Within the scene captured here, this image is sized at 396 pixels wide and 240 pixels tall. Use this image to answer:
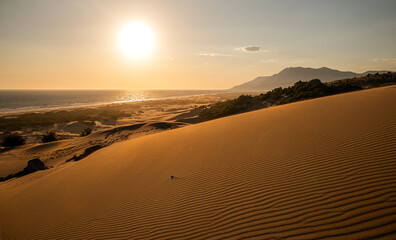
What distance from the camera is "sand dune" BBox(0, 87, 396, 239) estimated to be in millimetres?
2595

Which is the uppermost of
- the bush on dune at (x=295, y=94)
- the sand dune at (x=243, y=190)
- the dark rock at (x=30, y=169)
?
the bush on dune at (x=295, y=94)

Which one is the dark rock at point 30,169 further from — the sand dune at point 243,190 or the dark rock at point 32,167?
the sand dune at point 243,190

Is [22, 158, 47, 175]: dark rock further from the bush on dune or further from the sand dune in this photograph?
the bush on dune

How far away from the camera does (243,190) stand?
3.64 meters

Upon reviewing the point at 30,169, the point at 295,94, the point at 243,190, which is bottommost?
the point at 30,169

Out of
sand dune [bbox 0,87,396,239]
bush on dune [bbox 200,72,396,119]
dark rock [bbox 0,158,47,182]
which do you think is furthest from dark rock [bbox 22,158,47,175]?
bush on dune [bbox 200,72,396,119]

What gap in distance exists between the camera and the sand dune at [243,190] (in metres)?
2.59

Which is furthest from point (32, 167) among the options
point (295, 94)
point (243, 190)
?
point (295, 94)

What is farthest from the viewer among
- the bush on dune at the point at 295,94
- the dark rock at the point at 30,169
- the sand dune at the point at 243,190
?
the bush on dune at the point at 295,94

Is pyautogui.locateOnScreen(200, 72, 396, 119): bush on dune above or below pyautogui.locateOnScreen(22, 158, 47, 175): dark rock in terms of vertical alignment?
above

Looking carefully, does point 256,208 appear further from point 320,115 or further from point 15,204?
point 15,204

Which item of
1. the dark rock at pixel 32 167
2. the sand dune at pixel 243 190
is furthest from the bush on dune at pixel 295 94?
the dark rock at pixel 32 167

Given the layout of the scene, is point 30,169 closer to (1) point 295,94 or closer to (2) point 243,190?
(2) point 243,190

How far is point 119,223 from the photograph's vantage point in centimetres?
373
